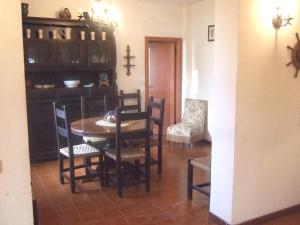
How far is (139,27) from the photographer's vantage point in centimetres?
594

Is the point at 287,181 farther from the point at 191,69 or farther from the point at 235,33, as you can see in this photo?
the point at 191,69

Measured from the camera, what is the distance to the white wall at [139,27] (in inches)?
228

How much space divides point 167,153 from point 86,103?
1.55m

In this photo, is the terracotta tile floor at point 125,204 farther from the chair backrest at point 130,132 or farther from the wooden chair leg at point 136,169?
the chair backrest at point 130,132

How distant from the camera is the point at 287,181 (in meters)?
3.14

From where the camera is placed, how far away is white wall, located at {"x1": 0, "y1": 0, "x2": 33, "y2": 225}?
1.90 metres

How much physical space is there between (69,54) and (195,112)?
2.43m

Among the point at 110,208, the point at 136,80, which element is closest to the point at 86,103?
the point at 136,80

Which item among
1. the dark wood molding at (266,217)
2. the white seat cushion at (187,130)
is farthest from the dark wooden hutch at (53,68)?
the dark wood molding at (266,217)

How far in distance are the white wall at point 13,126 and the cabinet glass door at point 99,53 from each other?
3354 millimetres

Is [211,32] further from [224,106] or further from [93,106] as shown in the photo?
[224,106]

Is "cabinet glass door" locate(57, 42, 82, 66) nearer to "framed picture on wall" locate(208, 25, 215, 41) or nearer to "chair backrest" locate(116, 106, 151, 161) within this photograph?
"chair backrest" locate(116, 106, 151, 161)

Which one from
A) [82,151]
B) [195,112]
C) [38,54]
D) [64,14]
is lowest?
[82,151]

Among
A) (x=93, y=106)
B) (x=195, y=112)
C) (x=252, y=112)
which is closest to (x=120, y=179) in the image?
(x=252, y=112)
